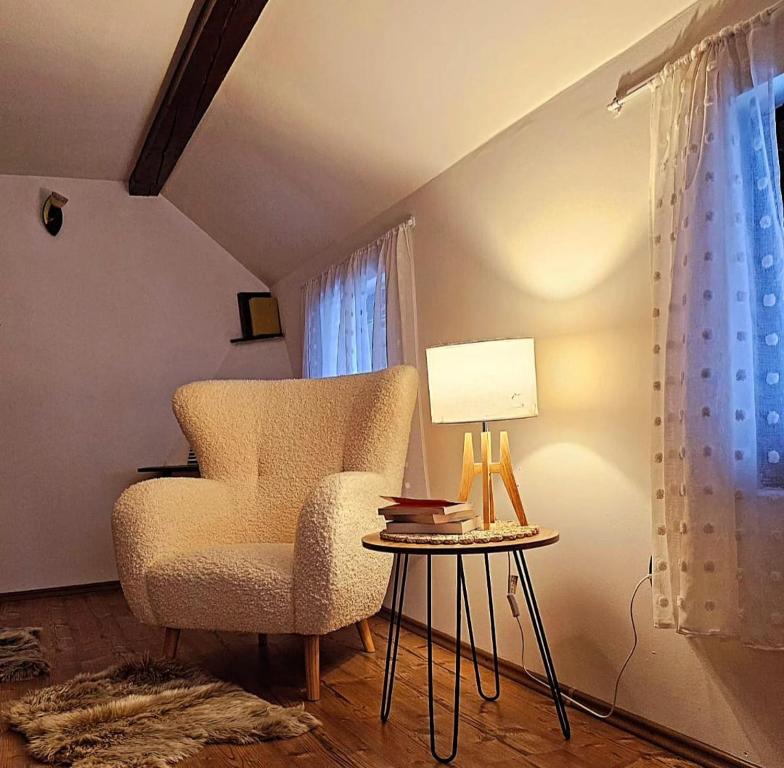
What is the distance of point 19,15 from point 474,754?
104 inches

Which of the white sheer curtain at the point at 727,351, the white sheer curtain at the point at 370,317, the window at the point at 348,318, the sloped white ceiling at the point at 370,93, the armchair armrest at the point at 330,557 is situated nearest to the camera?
the white sheer curtain at the point at 727,351

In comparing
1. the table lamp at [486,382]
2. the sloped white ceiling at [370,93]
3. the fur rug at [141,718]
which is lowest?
the fur rug at [141,718]

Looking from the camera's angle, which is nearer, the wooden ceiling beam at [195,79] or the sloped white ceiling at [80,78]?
the wooden ceiling beam at [195,79]

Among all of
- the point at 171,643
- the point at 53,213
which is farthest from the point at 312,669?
the point at 53,213

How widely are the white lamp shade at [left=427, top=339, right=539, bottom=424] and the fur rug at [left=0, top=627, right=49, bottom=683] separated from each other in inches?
66.5

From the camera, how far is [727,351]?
5.77 ft

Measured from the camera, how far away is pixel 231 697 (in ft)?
8.02

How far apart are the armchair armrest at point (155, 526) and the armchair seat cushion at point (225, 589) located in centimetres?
5

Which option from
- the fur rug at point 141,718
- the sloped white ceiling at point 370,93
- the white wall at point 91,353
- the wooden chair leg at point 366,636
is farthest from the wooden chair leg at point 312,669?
the white wall at point 91,353

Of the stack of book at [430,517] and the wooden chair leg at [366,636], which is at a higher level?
the stack of book at [430,517]

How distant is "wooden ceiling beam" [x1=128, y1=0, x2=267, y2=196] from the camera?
2793 millimetres

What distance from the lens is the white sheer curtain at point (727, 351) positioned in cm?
171

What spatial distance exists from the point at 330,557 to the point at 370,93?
1.50 metres

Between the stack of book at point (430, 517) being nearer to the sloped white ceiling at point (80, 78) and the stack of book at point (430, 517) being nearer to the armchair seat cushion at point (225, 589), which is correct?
the armchair seat cushion at point (225, 589)
